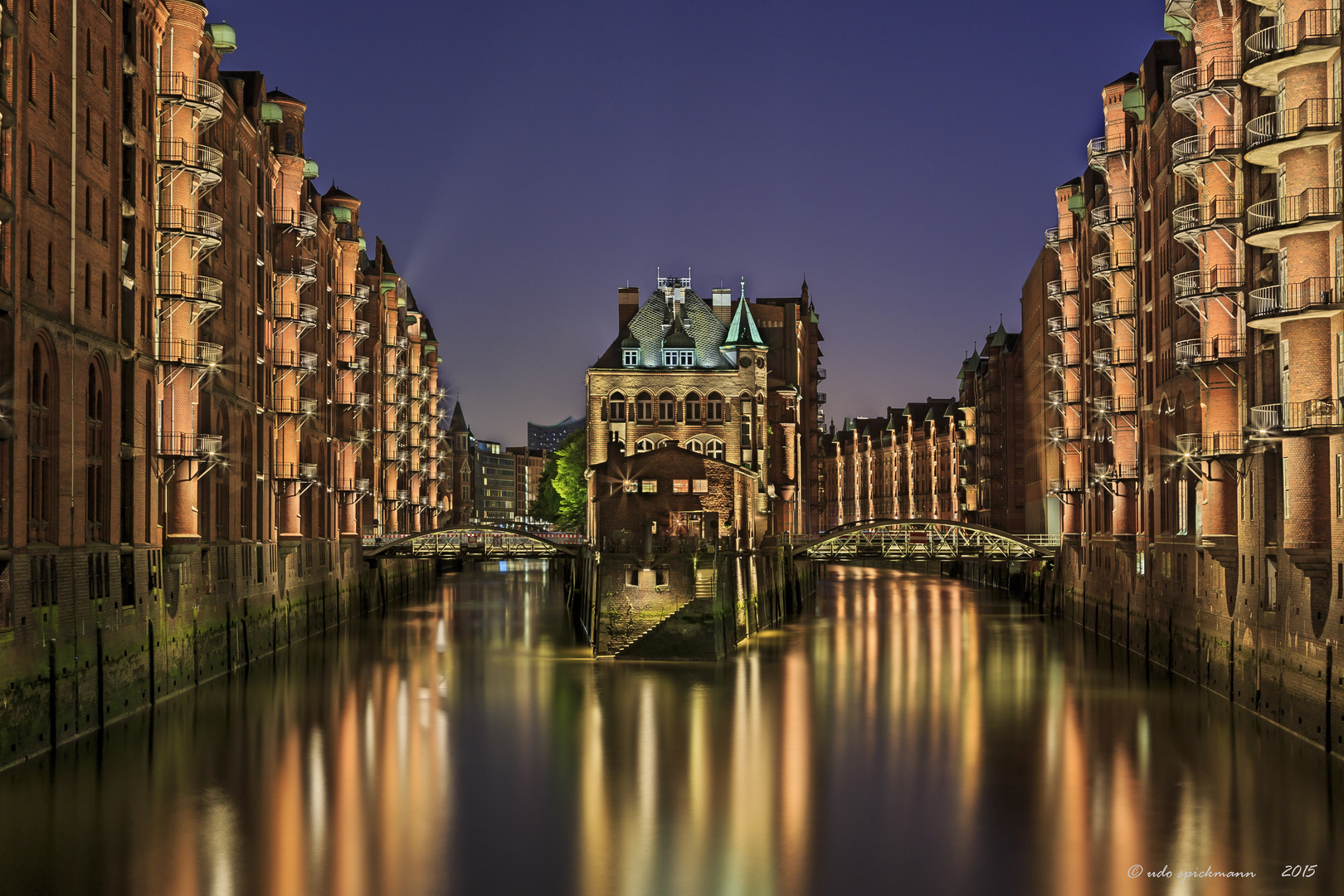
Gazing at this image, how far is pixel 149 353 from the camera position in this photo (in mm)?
43250

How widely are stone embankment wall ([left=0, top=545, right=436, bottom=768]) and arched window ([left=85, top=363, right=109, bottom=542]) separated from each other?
2.36 m

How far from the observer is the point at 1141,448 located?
189 feet

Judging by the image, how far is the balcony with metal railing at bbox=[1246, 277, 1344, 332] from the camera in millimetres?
32781

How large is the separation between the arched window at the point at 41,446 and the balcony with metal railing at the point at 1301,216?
93.6ft

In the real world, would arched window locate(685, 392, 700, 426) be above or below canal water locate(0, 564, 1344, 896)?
above

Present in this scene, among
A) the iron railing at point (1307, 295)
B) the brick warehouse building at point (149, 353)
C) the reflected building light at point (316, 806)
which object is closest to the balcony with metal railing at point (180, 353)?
the brick warehouse building at point (149, 353)

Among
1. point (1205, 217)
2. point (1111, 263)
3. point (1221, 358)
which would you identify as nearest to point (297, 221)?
point (1111, 263)

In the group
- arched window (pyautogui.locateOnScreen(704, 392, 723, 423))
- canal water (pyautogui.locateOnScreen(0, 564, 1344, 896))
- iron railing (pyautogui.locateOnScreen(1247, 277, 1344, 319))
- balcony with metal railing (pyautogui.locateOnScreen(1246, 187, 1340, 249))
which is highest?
balcony with metal railing (pyautogui.locateOnScreen(1246, 187, 1340, 249))

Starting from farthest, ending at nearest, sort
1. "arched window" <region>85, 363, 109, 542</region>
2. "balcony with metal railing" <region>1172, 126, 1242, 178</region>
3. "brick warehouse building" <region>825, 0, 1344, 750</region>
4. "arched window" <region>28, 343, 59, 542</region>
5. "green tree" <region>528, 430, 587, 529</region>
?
1. "green tree" <region>528, 430, 587, 529</region>
2. "balcony with metal railing" <region>1172, 126, 1242, 178</region>
3. "arched window" <region>85, 363, 109, 542</region>
4. "brick warehouse building" <region>825, 0, 1344, 750</region>
5. "arched window" <region>28, 343, 59, 542</region>

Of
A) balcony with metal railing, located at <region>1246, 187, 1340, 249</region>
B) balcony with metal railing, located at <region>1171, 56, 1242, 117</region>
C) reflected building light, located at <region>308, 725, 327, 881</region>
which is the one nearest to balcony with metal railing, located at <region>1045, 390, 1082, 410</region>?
balcony with metal railing, located at <region>1171, 56, 1242, 117</region>

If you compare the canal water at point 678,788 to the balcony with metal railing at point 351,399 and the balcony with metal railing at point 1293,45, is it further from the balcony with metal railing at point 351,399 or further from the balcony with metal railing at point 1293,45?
the balcony with metal railing at point 351,399

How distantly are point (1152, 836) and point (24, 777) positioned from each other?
76.6 feet

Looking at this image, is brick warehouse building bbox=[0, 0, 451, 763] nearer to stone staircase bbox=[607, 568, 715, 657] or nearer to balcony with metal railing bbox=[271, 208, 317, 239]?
balcony with metal railing bbox=[271, 208, 317, 239]

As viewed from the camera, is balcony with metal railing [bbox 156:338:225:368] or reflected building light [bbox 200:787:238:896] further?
balcony with metal railing [bbox 156:338:225:368]
